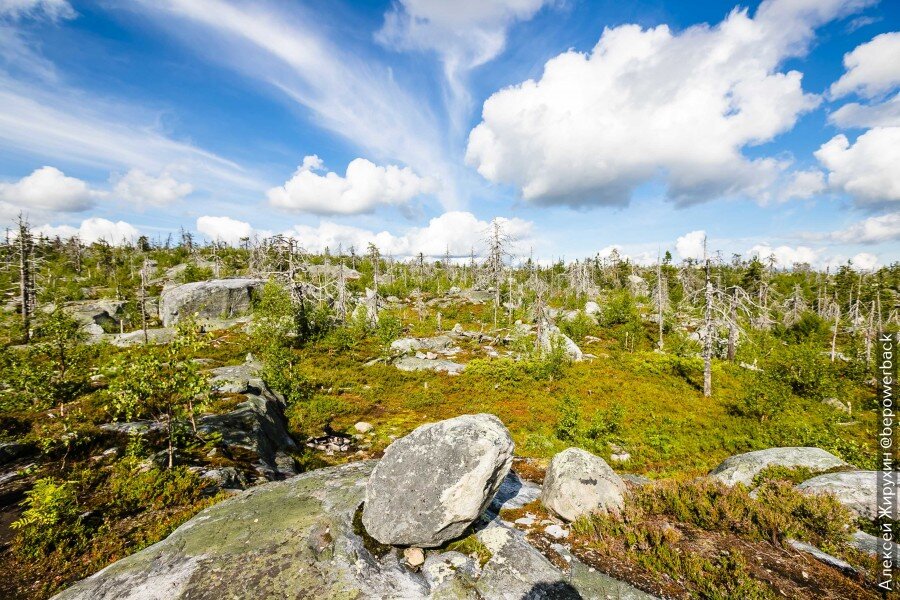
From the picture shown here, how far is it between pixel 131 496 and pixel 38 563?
201cm

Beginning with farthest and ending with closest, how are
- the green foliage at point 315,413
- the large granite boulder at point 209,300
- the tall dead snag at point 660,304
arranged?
the large granite boulder at point 209,300 < the tall dead snag at point 660,304 < the green foliage at point 315,413

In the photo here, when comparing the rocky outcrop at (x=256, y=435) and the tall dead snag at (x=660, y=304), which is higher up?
the tall dead snag at (x=660, y=304)

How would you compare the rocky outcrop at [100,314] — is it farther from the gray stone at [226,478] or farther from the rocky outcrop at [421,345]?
the gray stone at [226,478]

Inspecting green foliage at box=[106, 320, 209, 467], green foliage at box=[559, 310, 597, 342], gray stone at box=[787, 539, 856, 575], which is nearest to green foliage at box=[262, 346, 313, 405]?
green foliage at box=[106, 320, 209, 467]

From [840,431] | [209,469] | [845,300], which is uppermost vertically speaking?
[845,300]

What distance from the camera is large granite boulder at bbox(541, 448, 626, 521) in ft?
24.9

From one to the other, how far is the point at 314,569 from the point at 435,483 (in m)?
2.19

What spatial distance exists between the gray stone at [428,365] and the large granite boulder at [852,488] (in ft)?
67.9

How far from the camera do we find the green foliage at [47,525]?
6.48 meters

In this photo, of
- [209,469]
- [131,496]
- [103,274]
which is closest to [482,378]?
[209,469]

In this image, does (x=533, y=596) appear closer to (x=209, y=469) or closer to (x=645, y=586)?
(x=645, y=586)

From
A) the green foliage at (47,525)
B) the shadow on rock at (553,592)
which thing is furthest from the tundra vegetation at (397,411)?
the shadow on rock at (553,592)

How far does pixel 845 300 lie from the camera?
5728 centimetres

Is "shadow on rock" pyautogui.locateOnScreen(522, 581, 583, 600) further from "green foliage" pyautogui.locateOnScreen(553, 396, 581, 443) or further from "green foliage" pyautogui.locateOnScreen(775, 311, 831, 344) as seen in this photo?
"green foliage" pyautogui.locateOnScreen(775, 311, 831, 344)
